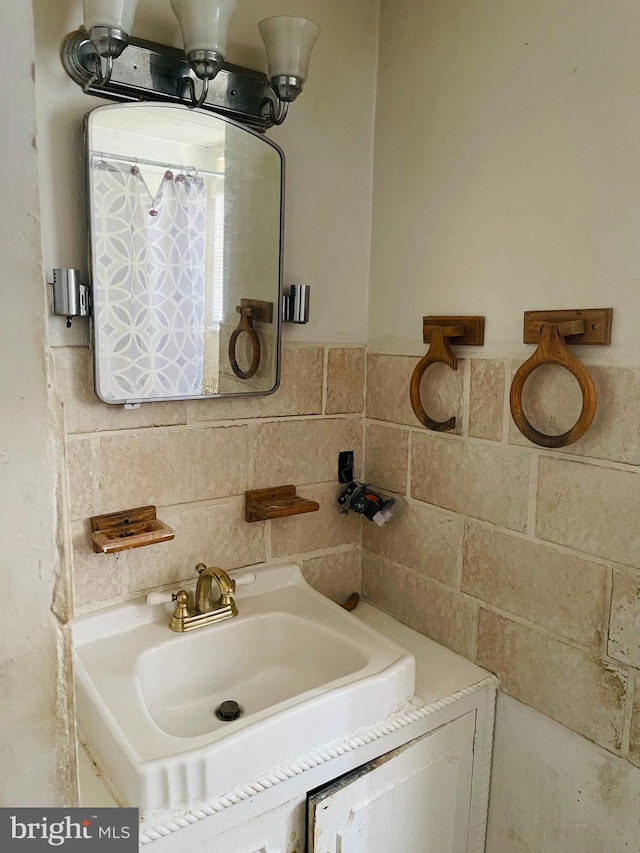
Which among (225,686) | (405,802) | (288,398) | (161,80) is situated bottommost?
(405,802)

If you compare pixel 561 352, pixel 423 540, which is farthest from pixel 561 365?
pixel 423 540

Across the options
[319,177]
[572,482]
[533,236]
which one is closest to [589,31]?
[533,236]

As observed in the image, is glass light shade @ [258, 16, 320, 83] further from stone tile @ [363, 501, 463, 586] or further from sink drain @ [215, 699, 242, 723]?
sink drain @ [215, 699, 242, 723]

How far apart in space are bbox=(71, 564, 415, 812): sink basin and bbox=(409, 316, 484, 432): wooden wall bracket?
0.46 metres

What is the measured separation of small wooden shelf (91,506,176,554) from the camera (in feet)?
3.83

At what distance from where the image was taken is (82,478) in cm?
121

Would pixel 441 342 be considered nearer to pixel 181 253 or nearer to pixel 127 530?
pixel 181 253

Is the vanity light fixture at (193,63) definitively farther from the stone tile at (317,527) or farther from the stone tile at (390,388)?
the stone tile at (317,527)

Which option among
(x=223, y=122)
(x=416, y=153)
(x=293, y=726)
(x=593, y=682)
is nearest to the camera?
(x=293, y=726)

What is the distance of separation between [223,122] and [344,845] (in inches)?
54.0

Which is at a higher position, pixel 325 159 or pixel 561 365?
pixel 325 159

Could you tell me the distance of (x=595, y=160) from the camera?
1.06 m

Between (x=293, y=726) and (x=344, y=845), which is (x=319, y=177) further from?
(x=344, y=845)

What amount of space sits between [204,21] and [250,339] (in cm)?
59
